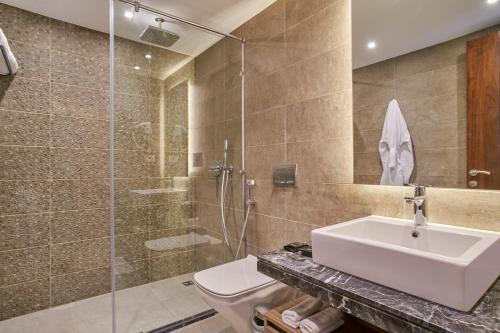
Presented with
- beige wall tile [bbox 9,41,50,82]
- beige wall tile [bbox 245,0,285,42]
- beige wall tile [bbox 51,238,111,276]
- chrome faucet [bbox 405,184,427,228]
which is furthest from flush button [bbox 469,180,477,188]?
beige wall tile [bbox 9,41,50,82]

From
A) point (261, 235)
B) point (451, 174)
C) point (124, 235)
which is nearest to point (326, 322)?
point (451, 174)

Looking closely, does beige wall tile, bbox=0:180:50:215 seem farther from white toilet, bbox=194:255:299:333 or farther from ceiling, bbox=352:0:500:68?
ceiling, bbox=352:0:500:68

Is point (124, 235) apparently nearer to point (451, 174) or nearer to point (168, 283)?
point (168, 283)

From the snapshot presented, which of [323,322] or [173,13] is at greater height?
[173,13]

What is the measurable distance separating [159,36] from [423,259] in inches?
87.4

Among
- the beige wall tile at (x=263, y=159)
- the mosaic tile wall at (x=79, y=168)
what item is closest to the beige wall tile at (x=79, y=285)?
the mosaic tile wall at (x=79, y=168)

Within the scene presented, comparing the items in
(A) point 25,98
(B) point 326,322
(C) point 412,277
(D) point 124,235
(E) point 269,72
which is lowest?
(B) point 326,322

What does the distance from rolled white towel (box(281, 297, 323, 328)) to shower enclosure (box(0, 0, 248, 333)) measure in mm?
1165

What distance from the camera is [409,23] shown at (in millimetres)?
1386

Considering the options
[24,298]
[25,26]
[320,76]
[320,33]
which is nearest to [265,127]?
[320,76]

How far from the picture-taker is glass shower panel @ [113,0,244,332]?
202cm

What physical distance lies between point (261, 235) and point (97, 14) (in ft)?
7.50

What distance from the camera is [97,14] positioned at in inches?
89.7

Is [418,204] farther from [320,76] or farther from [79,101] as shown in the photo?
[79,101]
